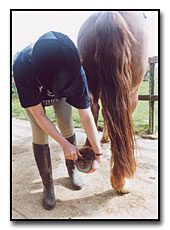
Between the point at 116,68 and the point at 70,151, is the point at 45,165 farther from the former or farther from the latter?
the point at 116,68

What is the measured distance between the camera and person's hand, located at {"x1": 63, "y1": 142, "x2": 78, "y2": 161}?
118cm

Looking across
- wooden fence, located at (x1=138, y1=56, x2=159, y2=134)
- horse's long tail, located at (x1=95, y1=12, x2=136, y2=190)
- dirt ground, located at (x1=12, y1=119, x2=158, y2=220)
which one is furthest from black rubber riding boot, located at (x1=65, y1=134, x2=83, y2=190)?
wooden fence, located at (x1=138, y1=56, x2=159, y2=134)

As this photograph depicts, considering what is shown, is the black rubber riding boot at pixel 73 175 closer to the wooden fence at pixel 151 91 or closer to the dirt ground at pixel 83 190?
the dirt ground at pixel 83 190

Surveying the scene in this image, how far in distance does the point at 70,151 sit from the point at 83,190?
17 centimetres

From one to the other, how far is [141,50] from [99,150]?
367 millimetres

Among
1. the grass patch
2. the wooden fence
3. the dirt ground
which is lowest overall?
the dirt ground

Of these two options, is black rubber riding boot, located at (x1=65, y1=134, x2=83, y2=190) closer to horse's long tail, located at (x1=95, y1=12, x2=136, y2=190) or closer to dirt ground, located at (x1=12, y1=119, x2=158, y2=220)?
dirt ground, located at (x1=12, y1=119, x2=158, y2=220)

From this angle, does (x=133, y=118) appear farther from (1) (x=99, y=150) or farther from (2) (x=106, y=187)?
(2) (x=106, y=187)

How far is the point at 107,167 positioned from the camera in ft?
4.09

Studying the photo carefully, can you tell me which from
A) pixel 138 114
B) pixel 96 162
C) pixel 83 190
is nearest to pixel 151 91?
pixel 138 114

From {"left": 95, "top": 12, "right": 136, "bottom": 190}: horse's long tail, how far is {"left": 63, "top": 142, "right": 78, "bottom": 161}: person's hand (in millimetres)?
131
